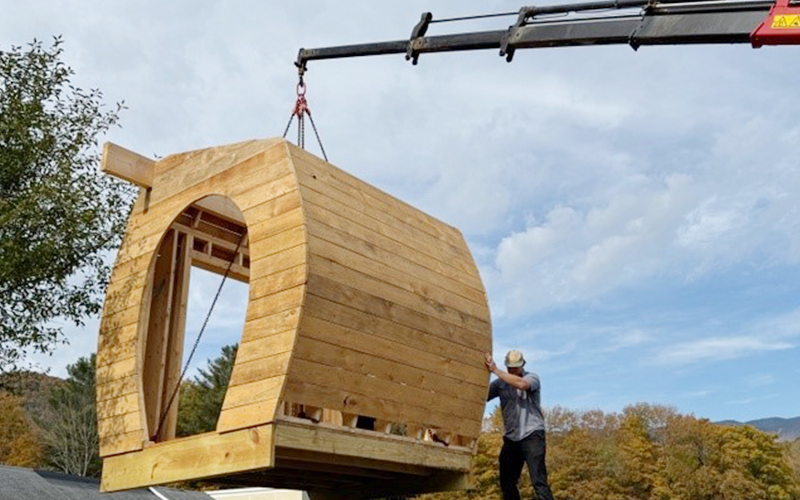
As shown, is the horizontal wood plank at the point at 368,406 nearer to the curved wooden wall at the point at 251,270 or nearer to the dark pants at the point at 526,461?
the curved wooden wall at the point at 251,270

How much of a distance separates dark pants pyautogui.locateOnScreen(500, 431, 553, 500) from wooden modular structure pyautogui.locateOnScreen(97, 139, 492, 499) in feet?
1.53

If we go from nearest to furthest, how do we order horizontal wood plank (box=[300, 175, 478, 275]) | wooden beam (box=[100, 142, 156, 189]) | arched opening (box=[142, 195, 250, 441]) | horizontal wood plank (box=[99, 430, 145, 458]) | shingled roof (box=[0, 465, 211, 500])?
1. horizontal wood plank (box=[300, 175, 478, 275])
2. horizontal wood plank (box=[99, 430, 145, 458])
3. wooden beam (box=[100, 142, 156, 189])
4. arched opening (box=[142, 195, 250, 441])
5. shingled roof (box=[0, 465, 211, 500])

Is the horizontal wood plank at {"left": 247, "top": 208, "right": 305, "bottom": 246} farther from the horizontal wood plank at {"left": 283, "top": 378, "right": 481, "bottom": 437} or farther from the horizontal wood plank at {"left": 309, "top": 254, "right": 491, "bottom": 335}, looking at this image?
the horizontal wood plank at {"left": 283, "top": 378, "right": 481, "bottom": 437}

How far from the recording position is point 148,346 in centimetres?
963

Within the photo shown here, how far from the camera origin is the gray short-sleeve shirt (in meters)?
8.93

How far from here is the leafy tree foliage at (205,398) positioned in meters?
39.2

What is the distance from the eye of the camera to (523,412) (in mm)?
Answer: 9008

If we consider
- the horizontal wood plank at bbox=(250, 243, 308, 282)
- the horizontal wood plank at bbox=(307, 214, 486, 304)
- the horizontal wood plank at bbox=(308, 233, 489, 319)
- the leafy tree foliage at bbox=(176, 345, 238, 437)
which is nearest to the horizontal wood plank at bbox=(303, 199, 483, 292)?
the horizontal wood plank at bbox=(307, 214, 486, 304)

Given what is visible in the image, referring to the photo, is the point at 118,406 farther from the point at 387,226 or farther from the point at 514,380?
the point at 514,380

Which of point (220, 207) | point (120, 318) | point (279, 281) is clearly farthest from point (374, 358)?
point (220, 207)

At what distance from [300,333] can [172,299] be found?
3.21 m

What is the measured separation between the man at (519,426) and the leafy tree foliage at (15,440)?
35.8 metres

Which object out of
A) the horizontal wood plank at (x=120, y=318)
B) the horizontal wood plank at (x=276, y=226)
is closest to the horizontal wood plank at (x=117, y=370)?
the horizontal wood plank at (x=120, y=318)

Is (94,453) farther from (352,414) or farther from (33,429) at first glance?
(352,414)
